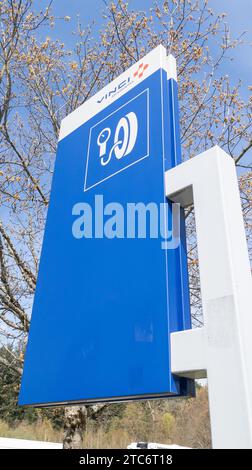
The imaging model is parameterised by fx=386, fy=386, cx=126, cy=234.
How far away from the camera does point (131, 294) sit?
116cm

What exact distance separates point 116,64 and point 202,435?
13.9 meters

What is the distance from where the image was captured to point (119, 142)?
1.45 metres

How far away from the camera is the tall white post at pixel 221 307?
86 cm

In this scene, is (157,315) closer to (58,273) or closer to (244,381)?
(244,381)

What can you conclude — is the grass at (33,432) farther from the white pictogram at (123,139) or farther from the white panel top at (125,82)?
the white pictogram at (123,139)

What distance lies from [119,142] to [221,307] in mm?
775

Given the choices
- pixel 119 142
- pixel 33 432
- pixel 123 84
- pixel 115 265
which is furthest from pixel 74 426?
pixel 33 432

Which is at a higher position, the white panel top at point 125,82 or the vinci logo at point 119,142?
the white panel top at point 125,82

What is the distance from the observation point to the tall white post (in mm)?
856

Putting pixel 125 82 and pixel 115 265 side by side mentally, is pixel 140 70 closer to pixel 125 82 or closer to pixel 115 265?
pixel 125 82

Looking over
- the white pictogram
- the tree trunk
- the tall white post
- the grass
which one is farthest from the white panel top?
the grass

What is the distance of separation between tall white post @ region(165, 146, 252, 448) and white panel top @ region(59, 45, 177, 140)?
0.50m

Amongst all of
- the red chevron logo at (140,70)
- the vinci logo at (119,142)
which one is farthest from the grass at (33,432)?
the red chevron logo at (140,70)
